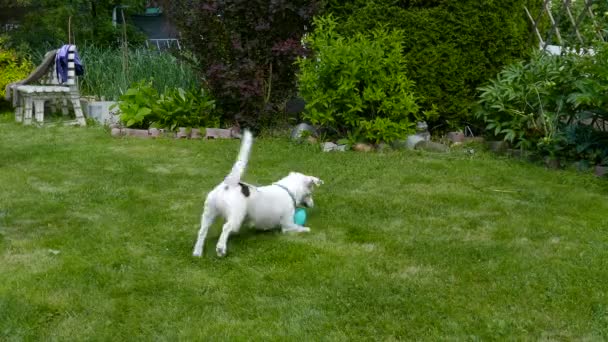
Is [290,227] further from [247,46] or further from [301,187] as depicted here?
[247,46]

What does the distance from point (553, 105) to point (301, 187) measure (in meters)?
3.41

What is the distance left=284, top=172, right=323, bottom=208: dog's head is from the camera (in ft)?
15.3

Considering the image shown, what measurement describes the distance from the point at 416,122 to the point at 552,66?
158cm

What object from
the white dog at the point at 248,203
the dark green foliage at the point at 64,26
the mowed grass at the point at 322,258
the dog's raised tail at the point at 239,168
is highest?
the dark green foliage at the point at 64,26

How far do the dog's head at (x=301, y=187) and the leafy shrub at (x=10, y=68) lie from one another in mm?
7043

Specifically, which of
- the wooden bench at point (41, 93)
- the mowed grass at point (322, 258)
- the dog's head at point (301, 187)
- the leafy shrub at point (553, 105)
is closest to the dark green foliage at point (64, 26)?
the wooden bench at point (41, 93)

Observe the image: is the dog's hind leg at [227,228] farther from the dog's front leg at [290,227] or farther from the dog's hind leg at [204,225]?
the dog's front leg at [290,227]

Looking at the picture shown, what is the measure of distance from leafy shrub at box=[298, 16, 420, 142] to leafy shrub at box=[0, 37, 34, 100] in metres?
5.10

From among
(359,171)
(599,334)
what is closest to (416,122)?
(359,171)

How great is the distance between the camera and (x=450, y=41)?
7660 mm

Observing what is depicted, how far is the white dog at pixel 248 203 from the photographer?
13.0 ft

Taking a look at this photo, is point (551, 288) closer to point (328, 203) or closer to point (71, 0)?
point (328, 203)

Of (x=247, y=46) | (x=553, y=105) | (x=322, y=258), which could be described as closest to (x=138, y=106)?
(x=247, y=46)

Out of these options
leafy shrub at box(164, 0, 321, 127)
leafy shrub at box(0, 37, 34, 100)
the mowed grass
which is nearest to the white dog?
the mowed grass
